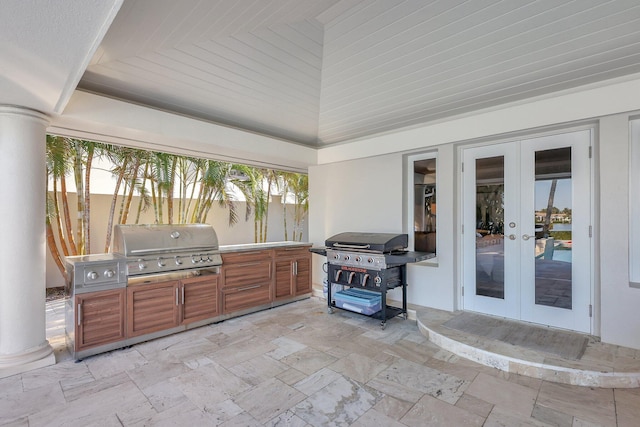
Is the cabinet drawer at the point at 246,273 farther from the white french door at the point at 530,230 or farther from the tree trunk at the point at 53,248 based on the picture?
the tree trunk at the point at 53,248

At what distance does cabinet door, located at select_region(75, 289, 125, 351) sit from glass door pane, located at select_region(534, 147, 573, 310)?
16.0 feet

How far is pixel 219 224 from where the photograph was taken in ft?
25.1

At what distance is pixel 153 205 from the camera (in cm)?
635

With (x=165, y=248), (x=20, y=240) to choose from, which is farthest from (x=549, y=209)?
(x=20, y=240)

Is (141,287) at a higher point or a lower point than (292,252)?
lower

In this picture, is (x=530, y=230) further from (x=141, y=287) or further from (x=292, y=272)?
(x=141, y=287)

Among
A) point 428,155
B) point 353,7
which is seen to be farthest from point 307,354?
point 353,7

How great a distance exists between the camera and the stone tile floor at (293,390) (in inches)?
90.3

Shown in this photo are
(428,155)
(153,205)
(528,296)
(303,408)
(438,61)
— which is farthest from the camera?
(153,205)

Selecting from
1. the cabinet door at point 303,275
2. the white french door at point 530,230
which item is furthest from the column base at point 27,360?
the white french door at point 530,230

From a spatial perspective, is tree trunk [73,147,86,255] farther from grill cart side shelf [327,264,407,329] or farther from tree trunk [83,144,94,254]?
grill cart side shelf [327,264,407,329]

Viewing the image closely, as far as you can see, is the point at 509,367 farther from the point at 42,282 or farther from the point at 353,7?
the point at 42,282

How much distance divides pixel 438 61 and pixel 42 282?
4.76 m

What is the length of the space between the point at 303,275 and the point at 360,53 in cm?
362
